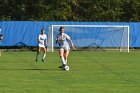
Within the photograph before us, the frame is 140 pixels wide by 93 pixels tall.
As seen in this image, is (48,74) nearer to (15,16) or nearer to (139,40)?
(139,40)

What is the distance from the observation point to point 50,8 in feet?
187

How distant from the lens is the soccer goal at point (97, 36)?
4895cm

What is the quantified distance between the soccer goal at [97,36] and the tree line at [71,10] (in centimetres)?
646

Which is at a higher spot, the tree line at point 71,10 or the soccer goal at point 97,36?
the tree line at point 71,10

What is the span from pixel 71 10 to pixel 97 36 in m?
8.96

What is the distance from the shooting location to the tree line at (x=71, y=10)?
5684 centimetres

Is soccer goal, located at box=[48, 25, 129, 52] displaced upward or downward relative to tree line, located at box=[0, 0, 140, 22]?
downward

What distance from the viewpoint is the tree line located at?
5684 cm

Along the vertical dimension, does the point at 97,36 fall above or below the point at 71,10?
below

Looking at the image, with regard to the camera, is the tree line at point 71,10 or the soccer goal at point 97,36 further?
the tree line at point 71,10

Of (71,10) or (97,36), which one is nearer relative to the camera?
(97,36)

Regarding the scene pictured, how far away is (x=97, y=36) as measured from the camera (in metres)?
50.2

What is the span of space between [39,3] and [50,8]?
1265 mm

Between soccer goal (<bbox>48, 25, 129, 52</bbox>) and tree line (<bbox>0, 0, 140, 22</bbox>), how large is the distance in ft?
21.2
